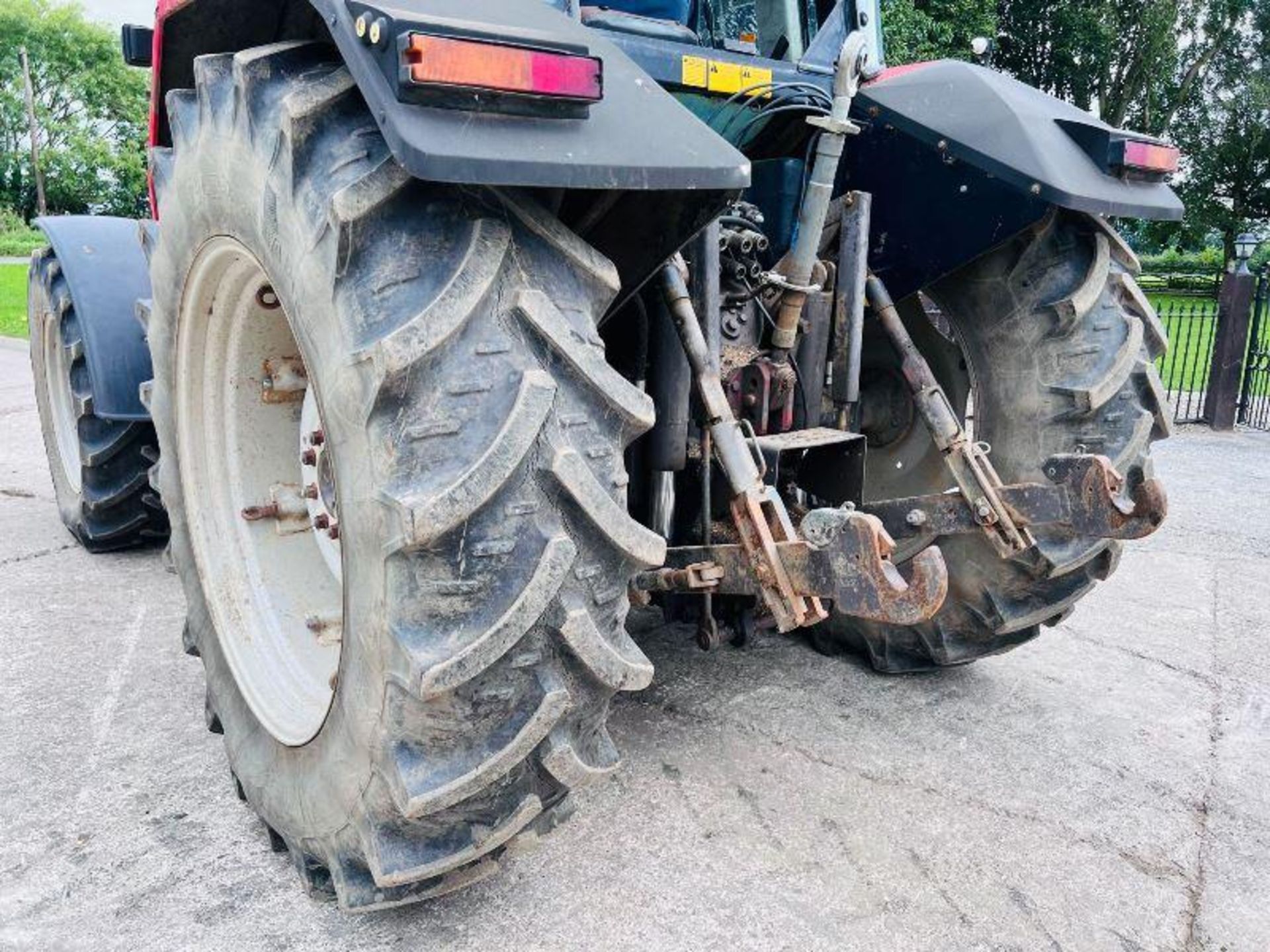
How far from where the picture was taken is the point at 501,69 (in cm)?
154

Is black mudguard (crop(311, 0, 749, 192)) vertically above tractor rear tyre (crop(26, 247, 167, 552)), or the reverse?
black mudguard (crop(311, 0, 749, 192))

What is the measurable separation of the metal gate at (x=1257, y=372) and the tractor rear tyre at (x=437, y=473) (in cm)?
869

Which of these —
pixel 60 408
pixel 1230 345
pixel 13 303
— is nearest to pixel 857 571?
pixel 60 408

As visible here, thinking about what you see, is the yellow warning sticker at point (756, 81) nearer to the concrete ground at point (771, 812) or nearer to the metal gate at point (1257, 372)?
the concrete ground at point (771, 812)

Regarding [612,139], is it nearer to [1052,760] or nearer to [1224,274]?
[1052,760]

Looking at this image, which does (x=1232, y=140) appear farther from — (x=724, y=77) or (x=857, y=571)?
(x=857, y=571)

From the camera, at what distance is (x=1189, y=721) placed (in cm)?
313

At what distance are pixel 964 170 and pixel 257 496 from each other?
6.64ft

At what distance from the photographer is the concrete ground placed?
6.91 ft

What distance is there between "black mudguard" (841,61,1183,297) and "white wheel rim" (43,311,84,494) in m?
3.55

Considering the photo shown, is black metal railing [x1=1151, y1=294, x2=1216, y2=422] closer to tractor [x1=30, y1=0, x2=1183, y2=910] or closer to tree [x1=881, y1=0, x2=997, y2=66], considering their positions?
tractor [x1=30, y1=0, x2=1183, y2=910]

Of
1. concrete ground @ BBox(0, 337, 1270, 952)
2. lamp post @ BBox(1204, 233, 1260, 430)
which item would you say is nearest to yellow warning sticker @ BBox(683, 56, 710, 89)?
concrete ground @ BBox(0, 337, 1270, 952)

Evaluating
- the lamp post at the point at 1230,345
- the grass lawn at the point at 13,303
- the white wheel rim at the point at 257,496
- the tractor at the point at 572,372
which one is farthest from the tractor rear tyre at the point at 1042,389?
the grass lawn at the point at 13,303

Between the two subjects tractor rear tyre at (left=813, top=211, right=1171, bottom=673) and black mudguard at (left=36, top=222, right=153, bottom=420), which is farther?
black mudguard at (left=36, top=222, right=153, bottom=420)
